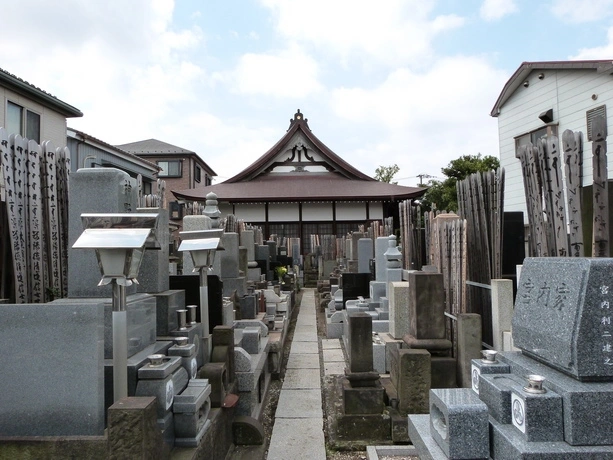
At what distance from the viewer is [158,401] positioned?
2869mm

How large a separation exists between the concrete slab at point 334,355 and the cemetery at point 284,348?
72 millimetres

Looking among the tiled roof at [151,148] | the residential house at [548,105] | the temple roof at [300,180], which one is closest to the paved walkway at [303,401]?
the residential house at [548,105]

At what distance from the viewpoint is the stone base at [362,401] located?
4.33 metres

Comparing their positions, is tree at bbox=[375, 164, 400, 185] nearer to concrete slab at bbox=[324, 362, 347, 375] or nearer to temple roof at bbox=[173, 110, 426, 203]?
temple roof at bbox=[173, 110, 426, 203]

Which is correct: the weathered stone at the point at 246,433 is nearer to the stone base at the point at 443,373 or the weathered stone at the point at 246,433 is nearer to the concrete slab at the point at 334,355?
the stone base at the point at 443,373

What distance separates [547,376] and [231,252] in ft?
17.8

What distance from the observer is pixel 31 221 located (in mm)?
4242

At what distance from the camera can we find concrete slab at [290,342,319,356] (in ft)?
26.6

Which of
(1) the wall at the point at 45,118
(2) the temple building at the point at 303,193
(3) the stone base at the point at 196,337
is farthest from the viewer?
(2) the temple building at the point at 303,193

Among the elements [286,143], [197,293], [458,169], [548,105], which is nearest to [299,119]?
[286,143]

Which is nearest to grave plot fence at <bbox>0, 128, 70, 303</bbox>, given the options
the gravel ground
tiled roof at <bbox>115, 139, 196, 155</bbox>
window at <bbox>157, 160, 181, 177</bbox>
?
the gravel ground

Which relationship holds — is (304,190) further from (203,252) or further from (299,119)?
(203,252)

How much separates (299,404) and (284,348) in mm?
2905

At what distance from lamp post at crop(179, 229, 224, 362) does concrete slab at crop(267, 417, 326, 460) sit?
1.13 meters
